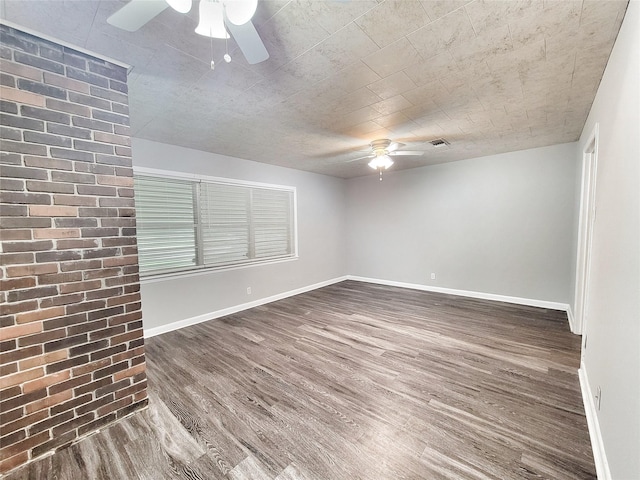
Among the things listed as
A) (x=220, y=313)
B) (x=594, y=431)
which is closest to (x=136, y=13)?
(x=594, y=431)

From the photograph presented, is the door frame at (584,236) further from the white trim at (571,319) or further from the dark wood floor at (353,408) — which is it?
the dark wood floor at (353,408)

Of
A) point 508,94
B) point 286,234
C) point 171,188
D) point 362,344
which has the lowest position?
point 362,344

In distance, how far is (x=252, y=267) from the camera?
4453 mm

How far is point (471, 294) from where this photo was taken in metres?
4.71

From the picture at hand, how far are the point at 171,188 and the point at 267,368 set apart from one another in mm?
2659

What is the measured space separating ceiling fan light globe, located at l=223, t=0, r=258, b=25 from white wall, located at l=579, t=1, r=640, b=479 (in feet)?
5.74

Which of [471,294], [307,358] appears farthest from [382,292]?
[307,358]

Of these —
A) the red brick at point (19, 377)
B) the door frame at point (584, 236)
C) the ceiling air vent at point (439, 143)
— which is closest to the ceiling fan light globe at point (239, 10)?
the red brick at point (19, 377)

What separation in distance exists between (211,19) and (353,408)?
2.53 meters

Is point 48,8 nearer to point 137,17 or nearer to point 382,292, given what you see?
point 137,17

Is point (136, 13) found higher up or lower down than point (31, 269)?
higher up

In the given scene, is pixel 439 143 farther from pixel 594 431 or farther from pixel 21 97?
pixel 21 97

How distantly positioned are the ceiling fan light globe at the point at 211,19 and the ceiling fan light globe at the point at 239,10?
56 millimetres

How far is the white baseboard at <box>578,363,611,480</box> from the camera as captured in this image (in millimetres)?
1362
